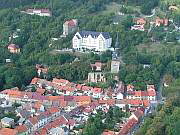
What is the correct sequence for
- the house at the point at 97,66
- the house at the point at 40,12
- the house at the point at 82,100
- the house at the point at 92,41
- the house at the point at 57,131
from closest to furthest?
1. the house at the point at 57,131
2. the house at the point at 82,100
3. the house at the point at 97,66
4. the house at the point at 92,41
5. the house at the point at 40,12

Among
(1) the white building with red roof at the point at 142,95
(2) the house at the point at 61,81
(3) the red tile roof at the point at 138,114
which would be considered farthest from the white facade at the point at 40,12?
(3) the red tile roof at the point at 138,114

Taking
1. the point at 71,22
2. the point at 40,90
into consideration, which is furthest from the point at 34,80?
the point at 71,22

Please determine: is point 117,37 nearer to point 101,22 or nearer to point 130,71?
point 101,22

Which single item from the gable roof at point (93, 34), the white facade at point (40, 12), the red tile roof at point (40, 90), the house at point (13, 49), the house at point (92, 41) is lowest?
the red tile roof at point (40, 90)

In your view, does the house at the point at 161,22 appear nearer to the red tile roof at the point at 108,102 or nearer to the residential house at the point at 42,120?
the red tile roof at the point at 108,102

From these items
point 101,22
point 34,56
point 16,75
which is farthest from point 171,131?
point 101,22

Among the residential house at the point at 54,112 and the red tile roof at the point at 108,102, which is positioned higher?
the red tile roof at the point at 108,102
